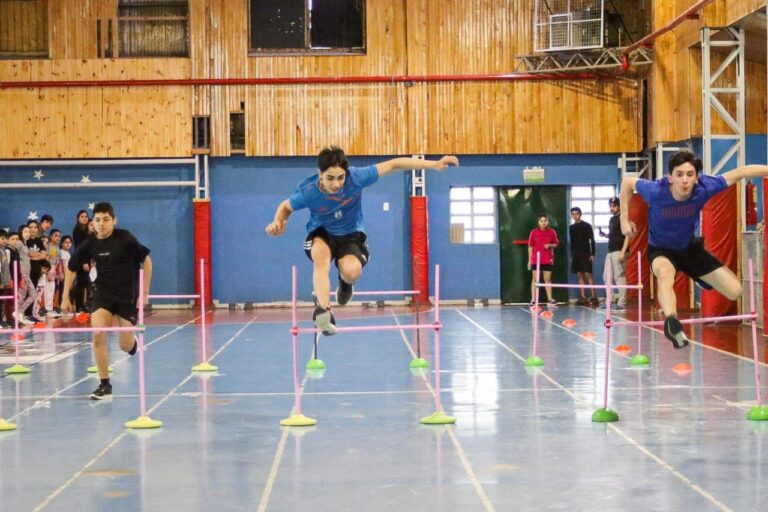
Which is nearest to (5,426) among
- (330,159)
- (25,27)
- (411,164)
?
(330,159)

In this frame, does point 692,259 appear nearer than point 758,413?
No

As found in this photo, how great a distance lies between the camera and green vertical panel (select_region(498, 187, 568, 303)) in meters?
27.4

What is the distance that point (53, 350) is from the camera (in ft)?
56.6

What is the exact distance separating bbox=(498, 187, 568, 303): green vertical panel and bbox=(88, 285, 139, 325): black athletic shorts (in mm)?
16535

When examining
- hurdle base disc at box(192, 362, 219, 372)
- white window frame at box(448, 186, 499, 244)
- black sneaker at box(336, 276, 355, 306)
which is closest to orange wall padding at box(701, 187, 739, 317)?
white window frame at box(448, 186, 499, 244)

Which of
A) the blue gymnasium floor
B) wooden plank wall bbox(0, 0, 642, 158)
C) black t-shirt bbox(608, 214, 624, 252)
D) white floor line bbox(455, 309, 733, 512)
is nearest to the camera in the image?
white floor line bbox(455, 309, 733, 512)

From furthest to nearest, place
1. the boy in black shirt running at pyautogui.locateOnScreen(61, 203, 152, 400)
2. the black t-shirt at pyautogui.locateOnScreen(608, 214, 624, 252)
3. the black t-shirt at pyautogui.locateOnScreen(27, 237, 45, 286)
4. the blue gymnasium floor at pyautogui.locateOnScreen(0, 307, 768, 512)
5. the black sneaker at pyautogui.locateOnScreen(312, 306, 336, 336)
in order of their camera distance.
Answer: the black t-shirt at pyautogui.locateOnScreen(608, 214, 624, 252)
the black t-shirt at pyautogui.locateOnScreen(27, 237, 45, 286)
the boy in black shirt running at pyautogui.locateOnScreen(61, 203, 152, 400)
the black sneaker at pyautogui.locateOnScreen(312, 306, 336, 336)
the blue gymnasium floor at pyautogui.locateOnScreen(0, 307, 768, 512)

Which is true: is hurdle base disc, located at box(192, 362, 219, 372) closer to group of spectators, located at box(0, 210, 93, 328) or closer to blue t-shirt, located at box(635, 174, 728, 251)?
group of spectators, located at box(0, 210, 93, 328)

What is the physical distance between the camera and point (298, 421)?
1035cm

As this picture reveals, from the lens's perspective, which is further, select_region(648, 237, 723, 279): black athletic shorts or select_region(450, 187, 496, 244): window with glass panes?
select_region(450, 187, 496, 244): window with glass panes

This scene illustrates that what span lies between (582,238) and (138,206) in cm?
1048

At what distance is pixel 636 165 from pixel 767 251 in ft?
33.3

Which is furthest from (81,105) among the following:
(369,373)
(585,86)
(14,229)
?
(369,373)

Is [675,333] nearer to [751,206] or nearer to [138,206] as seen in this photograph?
[751,206]
